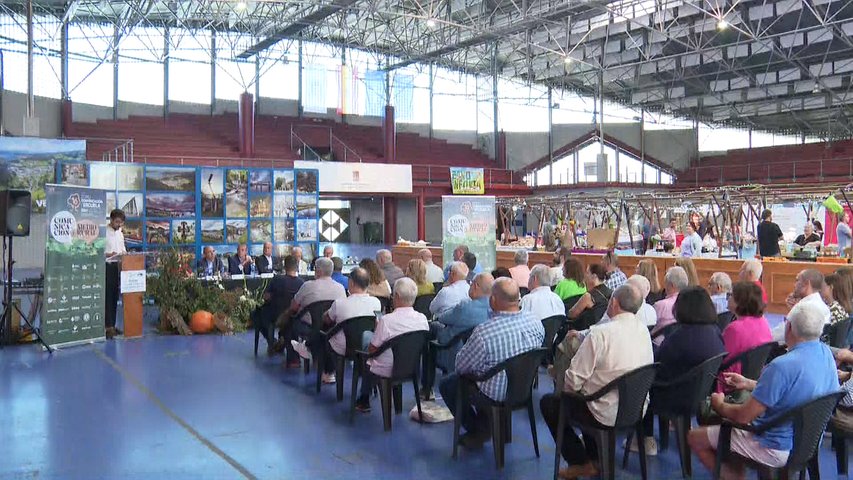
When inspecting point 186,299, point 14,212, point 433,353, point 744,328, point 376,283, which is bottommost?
point 433,353

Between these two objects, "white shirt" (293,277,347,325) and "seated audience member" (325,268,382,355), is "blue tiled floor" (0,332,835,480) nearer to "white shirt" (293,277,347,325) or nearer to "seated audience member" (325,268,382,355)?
"seated audience member" (325,268,382,355)

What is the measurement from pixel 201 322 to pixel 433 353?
14.6 feet

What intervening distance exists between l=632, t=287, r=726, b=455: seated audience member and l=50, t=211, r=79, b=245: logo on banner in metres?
6.55

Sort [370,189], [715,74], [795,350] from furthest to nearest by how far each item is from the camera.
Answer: [715,74] → [370,189] → [795,350]

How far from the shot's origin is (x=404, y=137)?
30203mm

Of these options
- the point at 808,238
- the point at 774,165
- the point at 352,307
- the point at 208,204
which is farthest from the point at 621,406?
the point at 774,165

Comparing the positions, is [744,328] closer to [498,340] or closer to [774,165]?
[498,340]

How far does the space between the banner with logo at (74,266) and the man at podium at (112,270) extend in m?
0.59

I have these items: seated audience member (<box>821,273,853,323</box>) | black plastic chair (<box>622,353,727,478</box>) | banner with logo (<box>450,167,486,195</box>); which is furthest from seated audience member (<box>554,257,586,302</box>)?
banner with logo (<box>450,167,486,195</box>)

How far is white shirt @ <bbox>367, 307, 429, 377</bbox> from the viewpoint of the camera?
503cm

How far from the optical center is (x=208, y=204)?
1374 cm

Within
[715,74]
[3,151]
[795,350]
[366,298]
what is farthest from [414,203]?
[795,350]

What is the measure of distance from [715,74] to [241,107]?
18.1 m

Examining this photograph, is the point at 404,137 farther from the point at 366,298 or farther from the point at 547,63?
→ the point at 366,298
